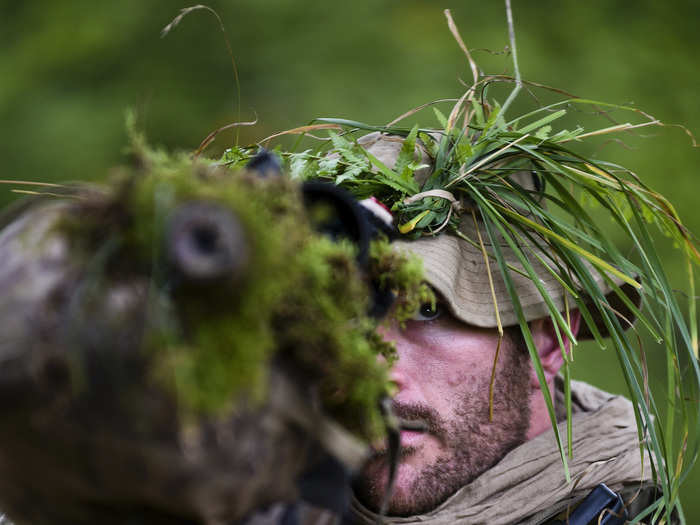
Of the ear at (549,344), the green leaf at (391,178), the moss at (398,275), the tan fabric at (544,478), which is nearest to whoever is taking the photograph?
the moss at (398,275)

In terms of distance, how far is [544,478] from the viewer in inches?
69.1

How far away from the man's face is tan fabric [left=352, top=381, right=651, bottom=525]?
0.14ft

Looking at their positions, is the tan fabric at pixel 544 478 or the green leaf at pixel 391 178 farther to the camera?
the tan fabric at pixel 544 478

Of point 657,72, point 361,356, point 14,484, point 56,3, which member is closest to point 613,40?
point 657,72

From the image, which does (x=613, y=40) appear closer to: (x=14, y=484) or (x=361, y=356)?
(x=361, y=356)

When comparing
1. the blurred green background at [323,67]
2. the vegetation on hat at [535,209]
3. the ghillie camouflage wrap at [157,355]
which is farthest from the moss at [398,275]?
the blurred green background at [323,67]

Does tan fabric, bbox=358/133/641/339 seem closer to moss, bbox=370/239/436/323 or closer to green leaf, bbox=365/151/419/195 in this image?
green leaf, bbox=365/151/419/195

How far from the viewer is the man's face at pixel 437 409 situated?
5.76 ft

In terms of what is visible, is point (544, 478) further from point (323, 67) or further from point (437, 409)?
point (323, 67)

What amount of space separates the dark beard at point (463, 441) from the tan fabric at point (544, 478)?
0.10 feet

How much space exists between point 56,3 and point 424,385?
3.68m

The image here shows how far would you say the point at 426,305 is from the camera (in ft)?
5.80

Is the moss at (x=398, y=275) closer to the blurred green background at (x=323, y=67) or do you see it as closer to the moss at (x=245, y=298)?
the moss at (x=245, y=298)

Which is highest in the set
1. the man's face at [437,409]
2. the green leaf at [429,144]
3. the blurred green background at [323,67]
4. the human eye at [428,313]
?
the blurred green background at [323,67]
